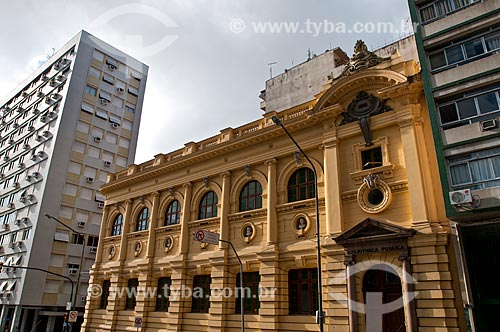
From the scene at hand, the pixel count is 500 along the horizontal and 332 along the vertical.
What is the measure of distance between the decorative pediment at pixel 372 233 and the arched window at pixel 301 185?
138 inches

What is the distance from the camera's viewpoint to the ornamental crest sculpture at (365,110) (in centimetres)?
1844

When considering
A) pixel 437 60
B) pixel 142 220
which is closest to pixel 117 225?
pixel 142 220

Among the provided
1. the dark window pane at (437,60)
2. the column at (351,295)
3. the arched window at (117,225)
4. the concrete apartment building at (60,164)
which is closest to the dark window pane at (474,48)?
the dark window pane at (437,60)

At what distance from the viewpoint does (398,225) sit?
1631cm

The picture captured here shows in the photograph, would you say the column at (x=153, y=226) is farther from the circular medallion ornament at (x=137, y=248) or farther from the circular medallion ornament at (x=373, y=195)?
the circular medallion ornament at (x=373, y=195)

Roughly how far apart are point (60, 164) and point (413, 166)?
116 ft

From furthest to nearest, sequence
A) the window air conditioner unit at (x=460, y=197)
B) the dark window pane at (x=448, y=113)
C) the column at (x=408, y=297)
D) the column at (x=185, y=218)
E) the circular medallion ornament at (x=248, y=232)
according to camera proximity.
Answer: the column at (x=185, y=218) → the circular medallion ornament at (x=248, y=232) → the dark window pane at (x=448, y=113) → the column at (x=408, y=297) → the window air conditioner unit at (x=460, y=197)

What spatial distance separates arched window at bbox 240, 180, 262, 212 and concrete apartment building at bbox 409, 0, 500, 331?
10.0m

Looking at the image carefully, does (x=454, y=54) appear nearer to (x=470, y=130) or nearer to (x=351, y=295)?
(x=470, y=130)

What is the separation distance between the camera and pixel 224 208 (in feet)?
76.0

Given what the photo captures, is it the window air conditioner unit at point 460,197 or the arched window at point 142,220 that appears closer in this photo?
the window air conditioner unit at point 460,197

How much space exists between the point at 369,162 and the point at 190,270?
12.7 meters

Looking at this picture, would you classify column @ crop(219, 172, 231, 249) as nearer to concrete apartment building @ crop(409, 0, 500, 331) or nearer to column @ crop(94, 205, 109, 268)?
concrete apartment building @ crop(409, 0, 500, 331)

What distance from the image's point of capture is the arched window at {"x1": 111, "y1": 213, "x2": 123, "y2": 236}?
30.7 meters
